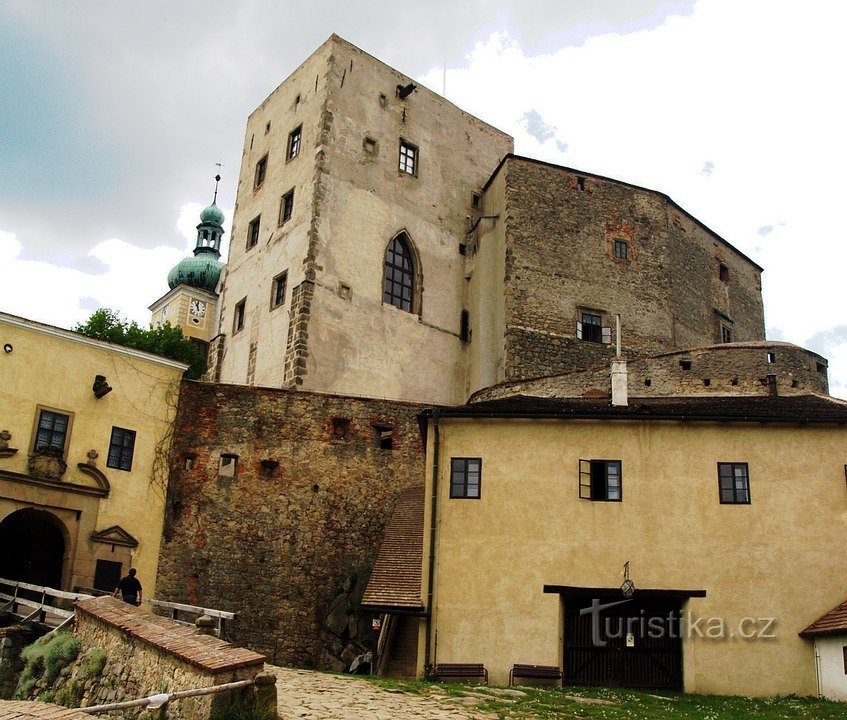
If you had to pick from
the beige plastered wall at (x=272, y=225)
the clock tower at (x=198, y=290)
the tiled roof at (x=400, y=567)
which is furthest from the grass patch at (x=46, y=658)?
the clock tower at (x=198, y=290)

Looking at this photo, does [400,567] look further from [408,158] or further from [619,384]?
[408,158]

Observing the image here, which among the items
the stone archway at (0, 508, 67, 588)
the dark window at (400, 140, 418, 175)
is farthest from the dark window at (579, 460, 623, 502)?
the dark window at (400, 140, 418, 175)

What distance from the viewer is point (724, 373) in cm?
3219

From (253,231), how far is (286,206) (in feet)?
8.83

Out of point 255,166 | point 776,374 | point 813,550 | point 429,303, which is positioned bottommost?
point 813,550

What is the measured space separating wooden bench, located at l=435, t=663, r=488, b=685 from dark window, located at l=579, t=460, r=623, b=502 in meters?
4.42

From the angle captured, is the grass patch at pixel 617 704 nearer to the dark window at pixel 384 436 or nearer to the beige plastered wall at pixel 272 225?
the dark window at pixel 384 436

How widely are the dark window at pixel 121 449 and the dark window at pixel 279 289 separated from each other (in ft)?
38.2

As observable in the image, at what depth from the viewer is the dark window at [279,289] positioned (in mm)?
37625

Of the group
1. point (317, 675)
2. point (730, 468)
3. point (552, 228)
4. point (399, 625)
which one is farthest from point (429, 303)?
point (317, 675)

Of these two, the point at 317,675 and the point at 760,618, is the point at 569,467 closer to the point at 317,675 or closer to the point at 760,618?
the point at 760,618

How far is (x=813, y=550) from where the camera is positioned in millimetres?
20719

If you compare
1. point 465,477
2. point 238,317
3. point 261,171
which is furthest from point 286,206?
point 465,477

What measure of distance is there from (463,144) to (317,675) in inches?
1185
